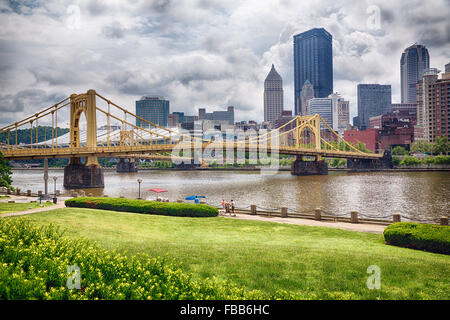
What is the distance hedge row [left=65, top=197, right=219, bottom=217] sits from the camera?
81.8 ft

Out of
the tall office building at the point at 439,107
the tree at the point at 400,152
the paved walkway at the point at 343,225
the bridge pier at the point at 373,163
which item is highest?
the tall office building at the point at 439,107

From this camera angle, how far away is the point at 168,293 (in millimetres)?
6074

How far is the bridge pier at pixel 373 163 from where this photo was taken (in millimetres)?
127312

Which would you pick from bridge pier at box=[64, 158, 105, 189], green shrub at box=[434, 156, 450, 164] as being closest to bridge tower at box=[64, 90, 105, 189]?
bridge pier at box=[64, 158, 105, 189]

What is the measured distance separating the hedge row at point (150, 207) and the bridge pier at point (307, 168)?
265 feet

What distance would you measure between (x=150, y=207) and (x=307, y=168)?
83965mm

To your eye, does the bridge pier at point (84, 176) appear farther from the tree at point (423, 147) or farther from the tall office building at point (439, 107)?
the tall office building at point (439, 107)

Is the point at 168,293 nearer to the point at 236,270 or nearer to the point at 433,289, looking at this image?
the point at 236,270

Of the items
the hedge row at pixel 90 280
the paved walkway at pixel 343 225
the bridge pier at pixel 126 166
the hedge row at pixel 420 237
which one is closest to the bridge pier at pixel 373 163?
the bridge pier at pixel 126 166

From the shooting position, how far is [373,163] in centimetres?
12862

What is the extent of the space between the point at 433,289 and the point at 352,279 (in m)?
1.82

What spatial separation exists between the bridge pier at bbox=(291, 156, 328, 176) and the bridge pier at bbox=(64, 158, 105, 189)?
6000cm

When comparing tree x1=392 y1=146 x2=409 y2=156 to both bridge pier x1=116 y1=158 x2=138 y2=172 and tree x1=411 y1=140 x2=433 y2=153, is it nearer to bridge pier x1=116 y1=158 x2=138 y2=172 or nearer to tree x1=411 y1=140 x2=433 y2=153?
tree x1=411 y1=140 x2=433 y2=153
